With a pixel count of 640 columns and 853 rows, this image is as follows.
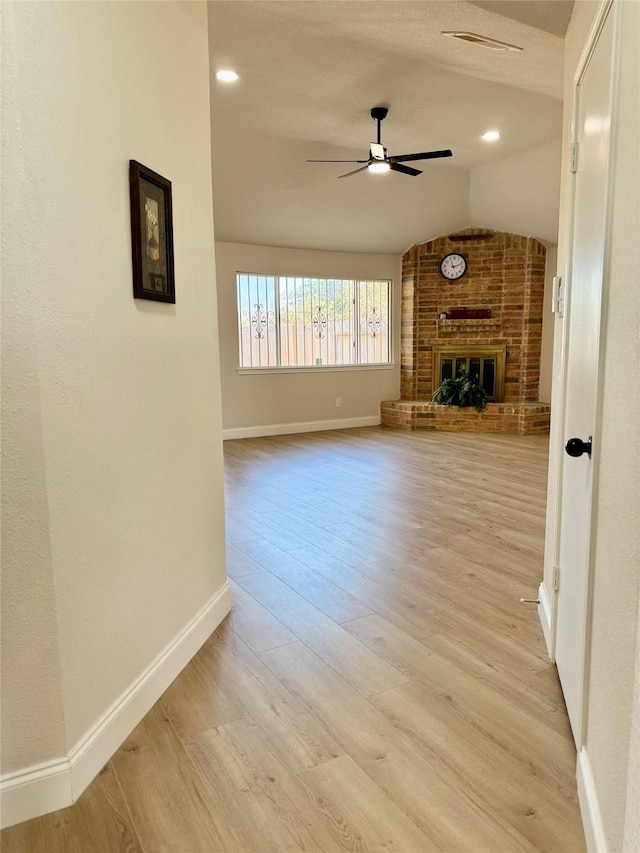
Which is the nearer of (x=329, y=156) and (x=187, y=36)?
(x=187, y=36)

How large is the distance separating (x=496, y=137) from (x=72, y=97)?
4.68 m

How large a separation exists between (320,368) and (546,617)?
18.6 feet

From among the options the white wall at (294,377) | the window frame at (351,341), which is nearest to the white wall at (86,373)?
the white wall at (294,377)

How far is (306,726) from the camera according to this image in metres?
1.81

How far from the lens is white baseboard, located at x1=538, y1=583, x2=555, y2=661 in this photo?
2184 mm

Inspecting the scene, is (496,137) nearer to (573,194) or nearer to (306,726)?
(573,194)

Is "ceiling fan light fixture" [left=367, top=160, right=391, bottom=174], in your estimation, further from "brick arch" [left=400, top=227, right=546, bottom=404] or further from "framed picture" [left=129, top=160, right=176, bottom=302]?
"brick arch" [left=400, top=227, right=546, bottom=404]

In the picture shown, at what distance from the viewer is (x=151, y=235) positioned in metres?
1.87

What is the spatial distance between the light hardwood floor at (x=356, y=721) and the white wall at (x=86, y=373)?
24 centimetres

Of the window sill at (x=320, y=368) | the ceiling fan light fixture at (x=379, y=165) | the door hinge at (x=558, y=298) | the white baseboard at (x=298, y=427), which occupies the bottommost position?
the white baseboard at (x=298, y=427)

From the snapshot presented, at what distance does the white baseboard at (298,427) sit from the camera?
717 centimetres

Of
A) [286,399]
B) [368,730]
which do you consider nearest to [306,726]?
[368,730]

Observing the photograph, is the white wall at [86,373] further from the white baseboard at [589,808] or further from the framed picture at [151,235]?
the white baseboard at [589,808]

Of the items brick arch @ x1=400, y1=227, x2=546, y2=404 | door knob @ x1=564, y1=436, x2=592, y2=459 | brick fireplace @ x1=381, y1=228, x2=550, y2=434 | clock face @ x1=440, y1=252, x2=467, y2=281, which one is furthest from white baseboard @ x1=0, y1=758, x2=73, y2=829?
clock face @ x1=440, y1=252, x2=467, y2=281
